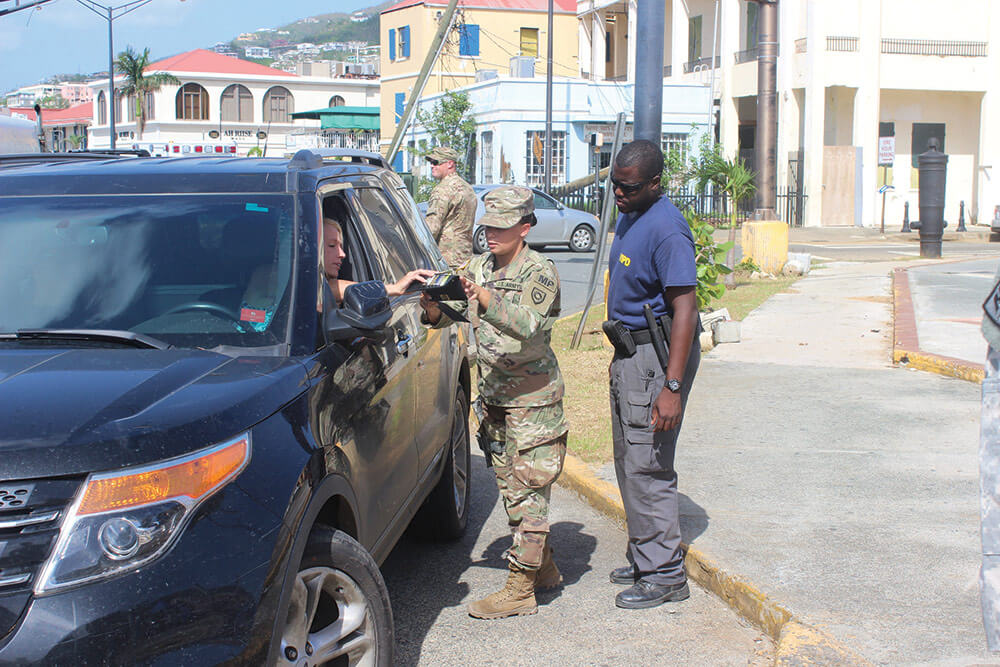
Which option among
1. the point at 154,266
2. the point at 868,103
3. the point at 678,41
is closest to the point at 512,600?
the point at 154,266

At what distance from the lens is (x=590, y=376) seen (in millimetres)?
8883

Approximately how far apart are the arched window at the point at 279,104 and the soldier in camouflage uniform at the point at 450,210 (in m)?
74.3

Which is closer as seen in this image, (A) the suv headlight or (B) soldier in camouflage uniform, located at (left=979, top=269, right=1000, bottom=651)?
(A) the suv headlight

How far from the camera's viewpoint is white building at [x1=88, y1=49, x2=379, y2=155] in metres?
78.4

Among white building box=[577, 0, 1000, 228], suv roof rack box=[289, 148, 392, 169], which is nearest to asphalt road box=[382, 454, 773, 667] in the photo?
suv roof rack box=[289, 148, 392, 169]

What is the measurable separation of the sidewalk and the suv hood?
2.16m

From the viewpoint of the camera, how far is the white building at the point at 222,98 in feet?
A: 257

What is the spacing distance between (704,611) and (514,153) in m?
31.3

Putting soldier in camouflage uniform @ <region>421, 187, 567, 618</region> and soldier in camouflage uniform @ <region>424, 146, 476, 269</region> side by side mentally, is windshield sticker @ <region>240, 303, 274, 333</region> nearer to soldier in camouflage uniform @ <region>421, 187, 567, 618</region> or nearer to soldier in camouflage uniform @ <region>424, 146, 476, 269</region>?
soldier in camouflage uniform @ <region>421, 187, 567, 618</region>

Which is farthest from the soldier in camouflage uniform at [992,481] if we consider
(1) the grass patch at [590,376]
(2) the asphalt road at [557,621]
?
(1) the grass patch at [590,376]

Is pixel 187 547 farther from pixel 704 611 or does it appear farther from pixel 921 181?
pixel 921 181

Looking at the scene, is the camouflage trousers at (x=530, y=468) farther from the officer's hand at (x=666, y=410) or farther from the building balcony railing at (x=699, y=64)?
the building balcony railing at (x=699, y=64)

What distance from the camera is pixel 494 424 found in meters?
4.38

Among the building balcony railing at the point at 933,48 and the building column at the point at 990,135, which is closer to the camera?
the building balcony railing at the point at 933,48
